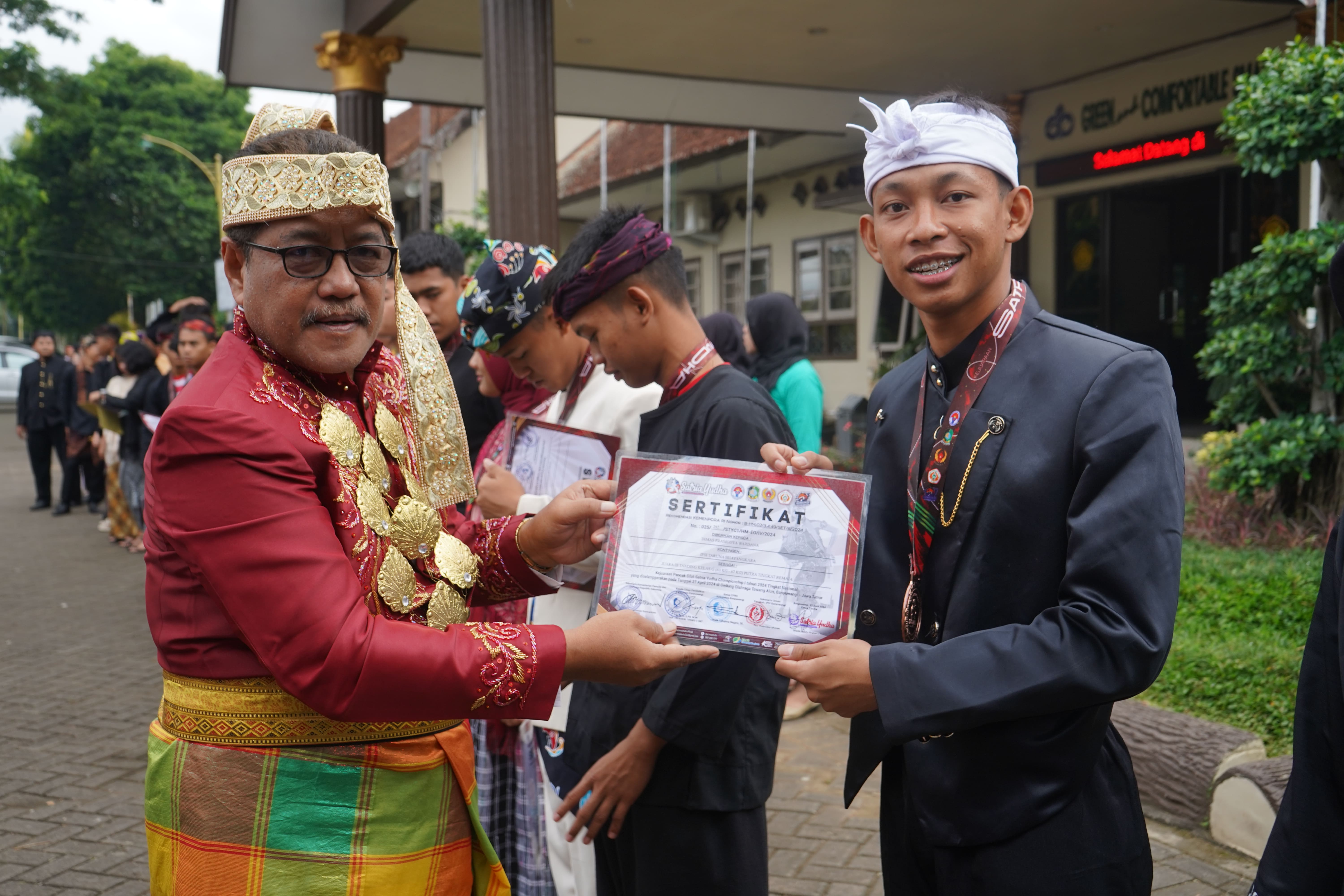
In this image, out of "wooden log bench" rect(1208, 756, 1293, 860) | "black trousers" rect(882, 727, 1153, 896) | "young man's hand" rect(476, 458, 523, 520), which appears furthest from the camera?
"wooden log bench" rect(1208, 756, 1293, 860)

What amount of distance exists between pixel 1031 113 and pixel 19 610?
40.5ft

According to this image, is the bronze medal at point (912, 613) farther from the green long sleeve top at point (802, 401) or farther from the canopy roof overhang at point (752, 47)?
the canopy roof overhang at point (752, 47)

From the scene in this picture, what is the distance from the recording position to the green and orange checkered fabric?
1.82m

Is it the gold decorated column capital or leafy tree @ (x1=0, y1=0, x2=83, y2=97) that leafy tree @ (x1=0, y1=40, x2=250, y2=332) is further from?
the gold decorated column capital

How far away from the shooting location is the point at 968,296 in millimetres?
1953

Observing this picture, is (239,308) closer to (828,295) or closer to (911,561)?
(911,561)

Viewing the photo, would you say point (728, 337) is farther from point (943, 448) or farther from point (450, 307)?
point (943, 448)

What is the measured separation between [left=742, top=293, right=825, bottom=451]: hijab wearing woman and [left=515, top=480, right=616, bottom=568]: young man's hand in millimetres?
4406

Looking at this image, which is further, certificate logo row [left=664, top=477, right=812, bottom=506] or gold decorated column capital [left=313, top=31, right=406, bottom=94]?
gold decorated column capital [left=313, top=31, right=406, bottom=94]

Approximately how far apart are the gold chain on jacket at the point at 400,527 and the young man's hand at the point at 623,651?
23 centimetres

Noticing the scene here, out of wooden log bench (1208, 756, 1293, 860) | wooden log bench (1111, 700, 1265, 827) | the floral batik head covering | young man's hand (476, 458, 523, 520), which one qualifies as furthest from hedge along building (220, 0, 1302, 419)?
wooden log bench (1208, 756, 1293, 860)

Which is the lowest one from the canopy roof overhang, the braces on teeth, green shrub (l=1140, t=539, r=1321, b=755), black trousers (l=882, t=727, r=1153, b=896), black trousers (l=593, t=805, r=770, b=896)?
green shrub (l=1140, t=539, r=1321, b=755)

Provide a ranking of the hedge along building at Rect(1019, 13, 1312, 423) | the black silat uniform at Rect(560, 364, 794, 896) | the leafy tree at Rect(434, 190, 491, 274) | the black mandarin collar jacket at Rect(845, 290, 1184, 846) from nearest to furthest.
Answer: the black mandarin collar jacket at Rect(845, 290, 1184, 846)
the black silat uniform at Rect(560, 364, 794, 896)
the leafy tree at Rect(434, 190, 491, 274)
the hedge along building at Rect(1019, 13, 1312, 423)

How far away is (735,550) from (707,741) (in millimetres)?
546
